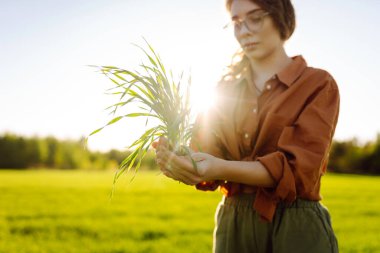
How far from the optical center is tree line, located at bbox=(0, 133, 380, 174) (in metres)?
52.7

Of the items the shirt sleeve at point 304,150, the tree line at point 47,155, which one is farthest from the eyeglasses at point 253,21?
the tree line at point 47,155

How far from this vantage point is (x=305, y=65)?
2238 millimetres

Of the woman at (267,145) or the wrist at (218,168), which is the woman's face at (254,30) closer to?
the woman at (267,145)

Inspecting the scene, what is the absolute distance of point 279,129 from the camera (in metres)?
2.08

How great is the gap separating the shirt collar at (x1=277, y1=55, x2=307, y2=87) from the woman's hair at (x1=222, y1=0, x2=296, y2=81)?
6.2 inches

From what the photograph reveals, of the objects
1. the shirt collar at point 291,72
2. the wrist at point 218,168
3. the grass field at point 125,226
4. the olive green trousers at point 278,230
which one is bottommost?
the grass field at point 125,226

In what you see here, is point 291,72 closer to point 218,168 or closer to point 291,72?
point 291,72

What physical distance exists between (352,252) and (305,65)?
4.93 meters

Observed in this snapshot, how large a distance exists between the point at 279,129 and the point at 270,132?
43 mm

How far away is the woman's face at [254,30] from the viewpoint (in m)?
2.19

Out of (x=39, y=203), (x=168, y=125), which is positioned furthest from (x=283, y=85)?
(x=39, y=203)

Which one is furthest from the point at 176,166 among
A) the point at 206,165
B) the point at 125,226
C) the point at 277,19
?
the point at 125,226

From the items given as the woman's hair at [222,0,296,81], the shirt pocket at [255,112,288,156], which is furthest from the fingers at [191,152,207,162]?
the woman's hair at [222,0,296,81]

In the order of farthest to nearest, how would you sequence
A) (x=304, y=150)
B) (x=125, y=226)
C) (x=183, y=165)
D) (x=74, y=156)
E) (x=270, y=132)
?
(x=74, y=156)
(x=125, y=226)
(x=270, y=132)
(x=304, y=150)
(x=183, y=165)
